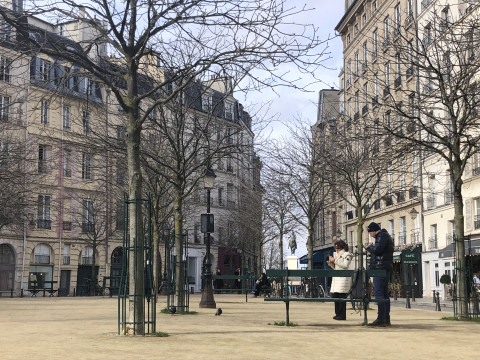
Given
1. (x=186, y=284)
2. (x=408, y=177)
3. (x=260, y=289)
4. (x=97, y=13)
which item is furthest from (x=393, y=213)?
(x=97, y=13)

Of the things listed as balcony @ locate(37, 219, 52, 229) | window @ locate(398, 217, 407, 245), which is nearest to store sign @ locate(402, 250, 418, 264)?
window @ locate(398, 217, 407, 245)

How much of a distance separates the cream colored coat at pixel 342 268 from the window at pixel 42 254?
3921cm

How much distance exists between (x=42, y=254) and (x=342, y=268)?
4001cm

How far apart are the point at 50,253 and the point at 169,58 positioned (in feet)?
115

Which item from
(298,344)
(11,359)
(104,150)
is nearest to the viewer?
(11,359)

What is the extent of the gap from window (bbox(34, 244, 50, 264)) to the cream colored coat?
3921cm

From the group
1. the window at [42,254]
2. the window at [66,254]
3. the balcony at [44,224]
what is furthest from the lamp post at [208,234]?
the window at [66,254]

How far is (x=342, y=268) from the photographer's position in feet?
47.2

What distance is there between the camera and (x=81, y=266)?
5319 cm

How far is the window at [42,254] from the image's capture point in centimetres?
5022

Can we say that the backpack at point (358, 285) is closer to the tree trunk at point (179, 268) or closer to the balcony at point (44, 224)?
the tree trunk at point (179, 268)

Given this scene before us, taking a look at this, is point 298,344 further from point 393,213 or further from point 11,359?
point 393,213

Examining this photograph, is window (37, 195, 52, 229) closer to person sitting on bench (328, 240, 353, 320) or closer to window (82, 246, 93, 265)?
window (82, 246, 93, 265)

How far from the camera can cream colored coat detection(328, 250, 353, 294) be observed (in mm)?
13930
